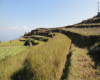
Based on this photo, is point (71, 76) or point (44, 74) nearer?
point (44, 74)

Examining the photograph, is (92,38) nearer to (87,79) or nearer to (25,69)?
(87,79)

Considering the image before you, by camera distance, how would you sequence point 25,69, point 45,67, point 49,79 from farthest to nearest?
1. point 25,69
2. point 45,67
3. point 49,79

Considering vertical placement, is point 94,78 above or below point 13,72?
below

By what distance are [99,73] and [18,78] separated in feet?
11.6

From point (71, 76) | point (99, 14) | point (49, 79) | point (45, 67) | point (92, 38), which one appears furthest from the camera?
point (99, 14)

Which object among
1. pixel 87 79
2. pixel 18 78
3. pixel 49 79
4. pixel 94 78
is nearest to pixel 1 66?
pixel 18 78

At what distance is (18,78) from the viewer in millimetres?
2570

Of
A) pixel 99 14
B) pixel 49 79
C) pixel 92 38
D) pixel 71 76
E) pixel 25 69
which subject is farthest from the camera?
pixel 99 14

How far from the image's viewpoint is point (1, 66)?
2.51 m

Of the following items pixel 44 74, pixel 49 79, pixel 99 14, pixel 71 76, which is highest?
pixel 99 14

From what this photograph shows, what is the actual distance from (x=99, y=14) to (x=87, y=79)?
1791 inches

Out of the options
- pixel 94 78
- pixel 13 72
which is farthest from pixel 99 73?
pixel 13 72

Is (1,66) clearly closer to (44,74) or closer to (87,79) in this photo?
(44,74)

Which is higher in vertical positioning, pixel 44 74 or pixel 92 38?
pixel 92 38
